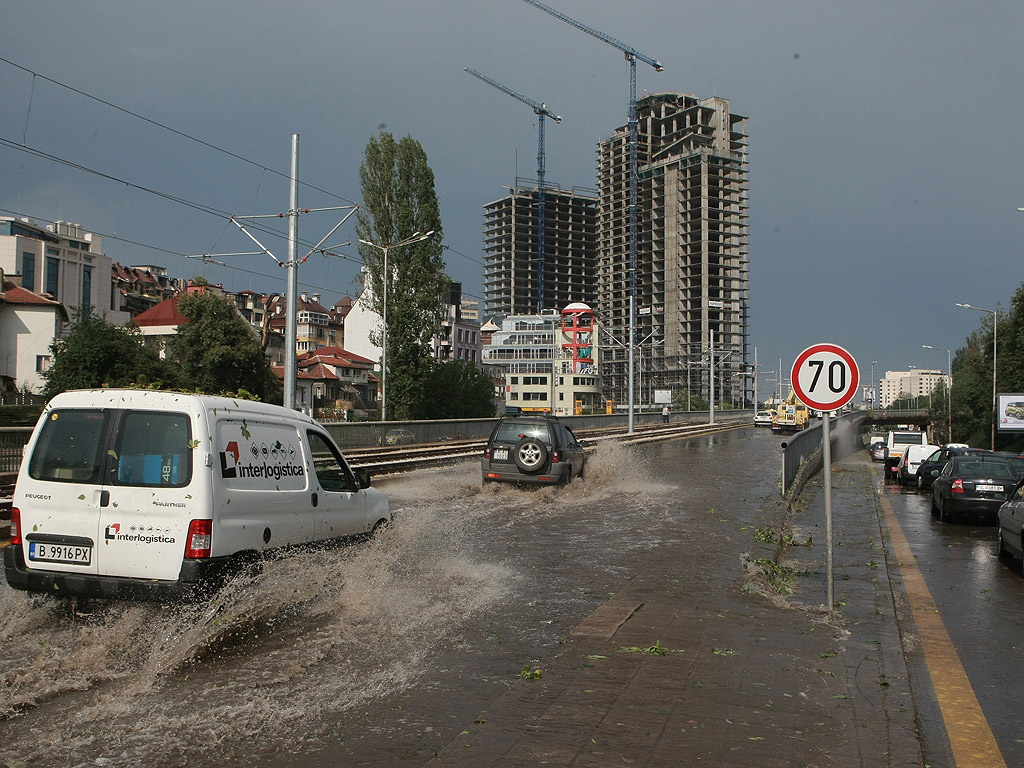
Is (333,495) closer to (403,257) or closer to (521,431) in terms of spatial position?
(521,431)

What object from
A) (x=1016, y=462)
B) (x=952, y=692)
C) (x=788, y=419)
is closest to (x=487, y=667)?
(x=952, y=692)

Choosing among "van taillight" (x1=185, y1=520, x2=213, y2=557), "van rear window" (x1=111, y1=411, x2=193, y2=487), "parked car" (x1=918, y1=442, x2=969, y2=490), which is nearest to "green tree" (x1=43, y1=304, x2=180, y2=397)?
"parked car" (x1=918, y1=442, x2=969, y2=490)

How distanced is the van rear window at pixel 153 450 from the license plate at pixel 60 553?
58 centimetres

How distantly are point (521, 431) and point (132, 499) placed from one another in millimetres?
12983

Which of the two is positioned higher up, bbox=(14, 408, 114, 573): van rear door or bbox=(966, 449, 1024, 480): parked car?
bbox=(14, 408, 114, 573): van rear door

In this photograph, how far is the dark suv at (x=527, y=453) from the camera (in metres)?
18.9

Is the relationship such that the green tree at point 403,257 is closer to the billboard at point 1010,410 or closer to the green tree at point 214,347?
the green tree at point 214,347

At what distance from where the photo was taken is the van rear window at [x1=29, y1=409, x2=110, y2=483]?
690 centimetres

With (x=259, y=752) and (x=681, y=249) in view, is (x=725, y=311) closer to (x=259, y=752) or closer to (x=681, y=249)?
(x=681, y=249)

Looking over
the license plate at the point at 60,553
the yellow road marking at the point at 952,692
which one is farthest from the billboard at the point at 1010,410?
the license plate at the point at 60,553

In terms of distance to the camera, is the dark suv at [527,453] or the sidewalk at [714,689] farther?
the dark suv at [527,453]

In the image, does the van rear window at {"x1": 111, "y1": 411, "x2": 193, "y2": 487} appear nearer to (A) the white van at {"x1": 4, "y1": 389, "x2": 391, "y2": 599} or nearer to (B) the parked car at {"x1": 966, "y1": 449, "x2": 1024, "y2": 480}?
(A) the white van at {"x1": 4, "y1": 389, "x2": 391, "y2": 599}

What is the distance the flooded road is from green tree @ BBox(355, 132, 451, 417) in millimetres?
39102

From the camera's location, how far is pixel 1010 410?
53844 millimetres
